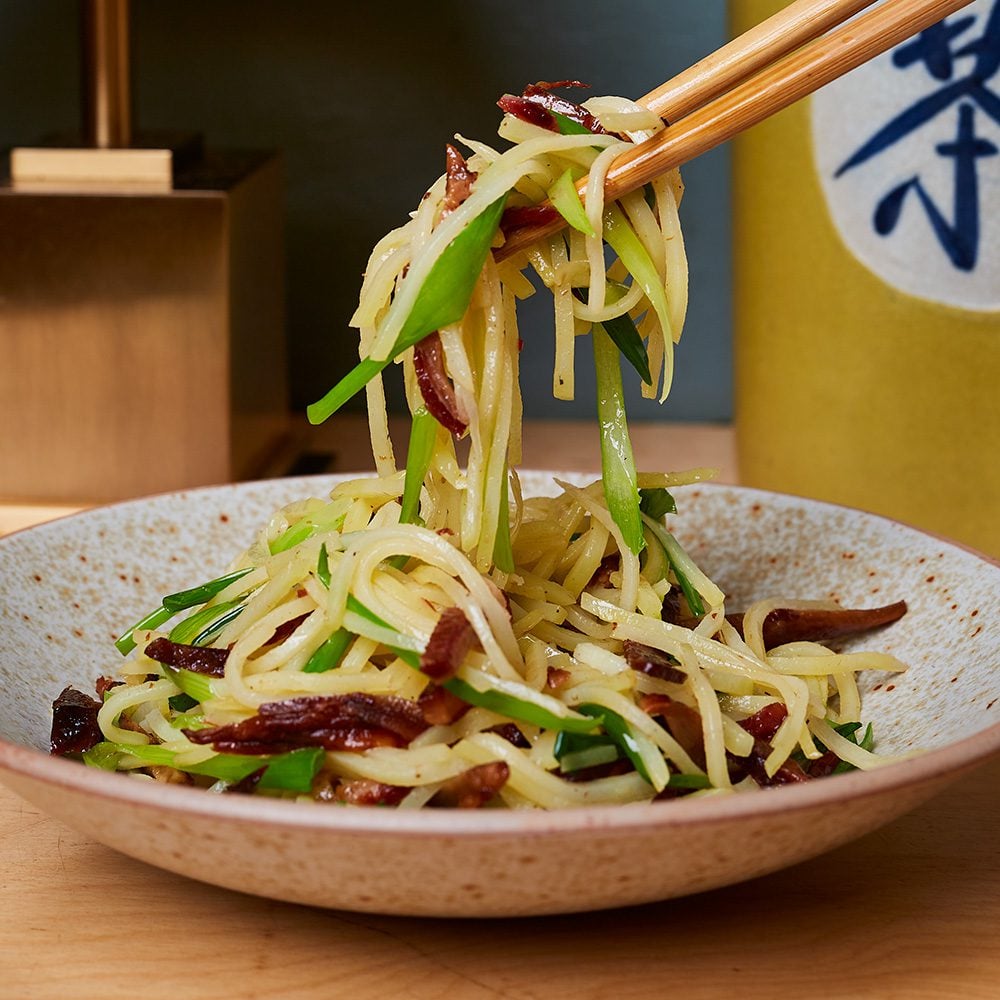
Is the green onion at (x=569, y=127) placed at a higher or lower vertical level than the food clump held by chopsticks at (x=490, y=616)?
higher

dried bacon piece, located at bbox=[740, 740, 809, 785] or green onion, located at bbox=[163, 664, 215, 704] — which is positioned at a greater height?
green onion, located at bbox=[163, 664, 215, 704]

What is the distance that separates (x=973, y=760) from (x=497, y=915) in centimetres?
30

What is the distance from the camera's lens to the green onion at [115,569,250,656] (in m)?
1.27

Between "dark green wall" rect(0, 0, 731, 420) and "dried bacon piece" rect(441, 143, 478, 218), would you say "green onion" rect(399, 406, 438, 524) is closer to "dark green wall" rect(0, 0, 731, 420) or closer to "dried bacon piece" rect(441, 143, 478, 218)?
"dried bacon piece" rect(441, 143, 478, 218)

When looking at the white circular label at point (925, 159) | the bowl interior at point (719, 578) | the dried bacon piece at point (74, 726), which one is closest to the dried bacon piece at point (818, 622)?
the bowl interior at point (719, 578)

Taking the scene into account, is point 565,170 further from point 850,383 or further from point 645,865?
point 850,383

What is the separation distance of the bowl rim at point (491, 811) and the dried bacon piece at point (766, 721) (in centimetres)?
24

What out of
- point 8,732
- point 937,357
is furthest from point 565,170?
point 937,357

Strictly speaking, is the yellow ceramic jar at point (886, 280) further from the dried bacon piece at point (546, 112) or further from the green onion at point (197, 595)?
the green onion at point (197, 595)

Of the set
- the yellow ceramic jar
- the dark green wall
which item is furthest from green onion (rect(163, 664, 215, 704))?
the dark green wall

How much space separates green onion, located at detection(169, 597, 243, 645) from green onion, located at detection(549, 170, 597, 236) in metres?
0.44

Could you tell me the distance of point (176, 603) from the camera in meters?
1.28

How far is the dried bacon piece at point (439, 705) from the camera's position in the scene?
102 centimetres

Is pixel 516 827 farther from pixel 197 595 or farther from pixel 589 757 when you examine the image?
pixel 197 595
